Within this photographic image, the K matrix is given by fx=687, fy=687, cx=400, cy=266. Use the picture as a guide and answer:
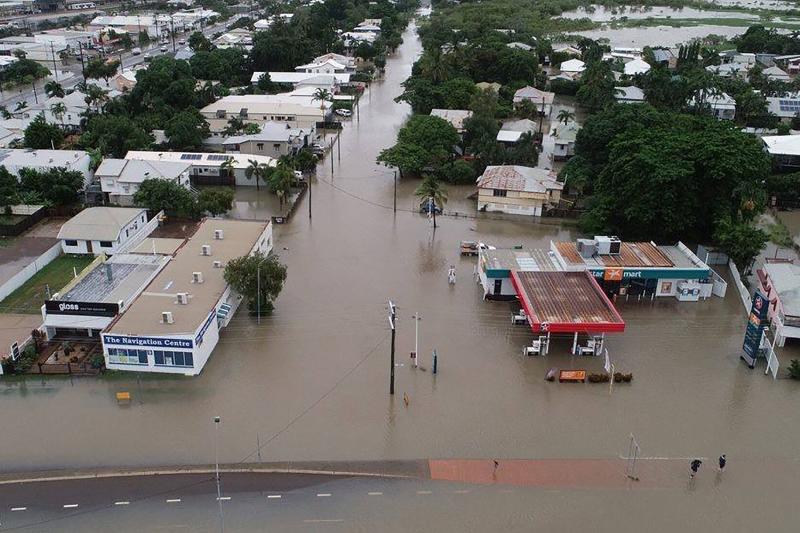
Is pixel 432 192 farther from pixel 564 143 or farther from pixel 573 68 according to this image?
pixel 573 68

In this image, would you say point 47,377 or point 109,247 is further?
point 109,247

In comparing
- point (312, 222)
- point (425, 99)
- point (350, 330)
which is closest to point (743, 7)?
point (425, 99)

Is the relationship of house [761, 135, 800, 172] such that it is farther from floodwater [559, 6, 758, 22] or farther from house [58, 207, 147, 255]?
floodwater [559, 6, 758, 22]

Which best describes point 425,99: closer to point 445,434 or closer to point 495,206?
point 495,206

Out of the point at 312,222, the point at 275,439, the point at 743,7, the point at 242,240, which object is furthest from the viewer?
the point at 743,7

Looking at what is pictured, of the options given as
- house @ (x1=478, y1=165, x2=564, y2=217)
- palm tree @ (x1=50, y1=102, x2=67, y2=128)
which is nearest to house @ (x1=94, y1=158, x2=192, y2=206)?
palm tree @ (x1=50, y1=102, x2=67, y2=128)

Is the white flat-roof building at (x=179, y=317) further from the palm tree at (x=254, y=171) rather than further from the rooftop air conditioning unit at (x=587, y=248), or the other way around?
the rooftop air conditioning unit at (x=587, y=248)
